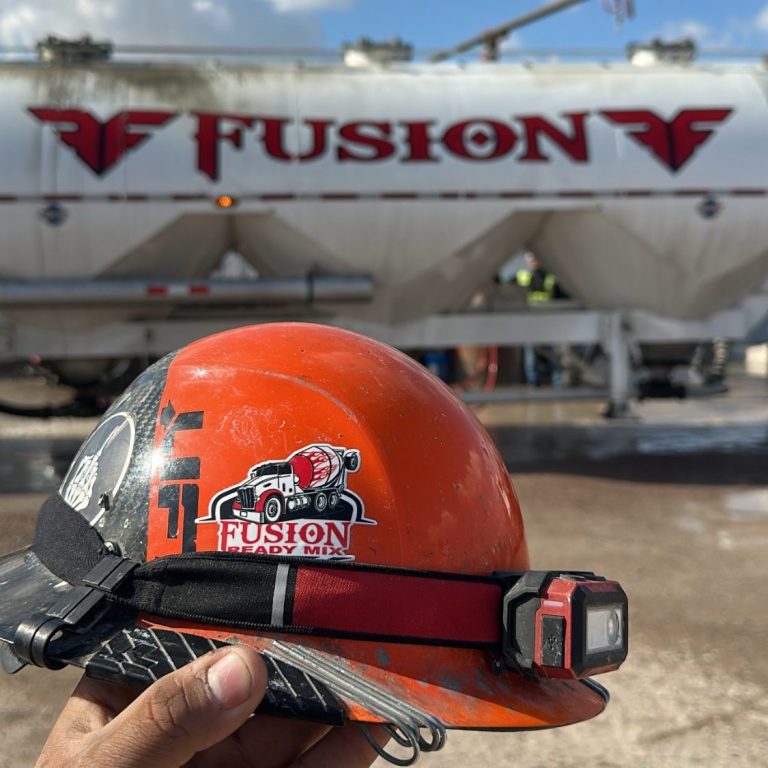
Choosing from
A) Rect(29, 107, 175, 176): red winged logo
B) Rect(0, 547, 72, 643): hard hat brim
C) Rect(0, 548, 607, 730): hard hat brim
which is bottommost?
Rect(0, 548, 607, 730): hard hat brim

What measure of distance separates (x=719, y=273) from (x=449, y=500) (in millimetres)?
5611

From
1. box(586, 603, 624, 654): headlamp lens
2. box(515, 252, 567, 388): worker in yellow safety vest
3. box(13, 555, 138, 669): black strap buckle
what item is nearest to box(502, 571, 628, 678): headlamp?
box(586, 603, 624, 654): headlamp lens

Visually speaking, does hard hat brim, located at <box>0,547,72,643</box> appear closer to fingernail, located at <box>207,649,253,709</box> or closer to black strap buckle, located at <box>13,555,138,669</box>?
black strap buckle, located at <box>13,555,138,669</box>

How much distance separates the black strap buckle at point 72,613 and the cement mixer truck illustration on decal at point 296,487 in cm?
22

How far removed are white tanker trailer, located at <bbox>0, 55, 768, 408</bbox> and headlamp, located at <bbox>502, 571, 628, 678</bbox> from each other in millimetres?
4892

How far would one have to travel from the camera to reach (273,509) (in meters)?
1.41

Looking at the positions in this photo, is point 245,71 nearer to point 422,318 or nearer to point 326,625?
point 422,318

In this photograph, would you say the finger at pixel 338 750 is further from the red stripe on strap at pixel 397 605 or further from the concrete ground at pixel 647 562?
the concrete ground at pixel 647 562

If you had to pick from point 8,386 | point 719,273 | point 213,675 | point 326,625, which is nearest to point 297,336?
point 326,625

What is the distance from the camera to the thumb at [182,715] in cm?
116

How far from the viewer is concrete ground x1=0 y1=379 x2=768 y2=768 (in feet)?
8.21

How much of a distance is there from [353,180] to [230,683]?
202 inches

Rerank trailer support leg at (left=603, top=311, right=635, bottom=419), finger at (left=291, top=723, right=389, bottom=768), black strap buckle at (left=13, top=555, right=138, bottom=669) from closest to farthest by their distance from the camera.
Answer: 1. black strap buckle at (left=13, top=555, right=138, bottom=669)
2. finger at (left=291, top=723, right=389, bottom=768)
3. trailer support leg at (left=603, top=311, right=635, bottom=419)

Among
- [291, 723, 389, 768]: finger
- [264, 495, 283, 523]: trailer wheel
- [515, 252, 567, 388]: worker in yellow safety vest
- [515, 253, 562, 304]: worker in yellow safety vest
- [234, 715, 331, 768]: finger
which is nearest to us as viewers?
Result: [264, 495, 283, 523]: trailer wheel
